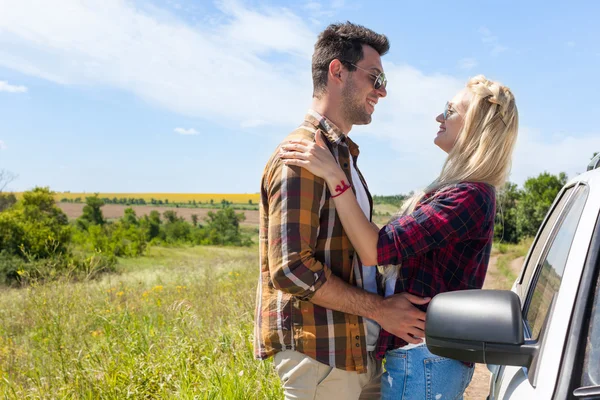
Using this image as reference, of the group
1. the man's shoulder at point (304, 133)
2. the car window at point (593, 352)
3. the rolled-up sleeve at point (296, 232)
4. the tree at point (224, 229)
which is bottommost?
the tree at point (224, 229)

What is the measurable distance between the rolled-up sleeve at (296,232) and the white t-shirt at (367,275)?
21 cm

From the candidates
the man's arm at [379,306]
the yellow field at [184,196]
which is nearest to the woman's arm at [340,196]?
the man's arm at [379,306]


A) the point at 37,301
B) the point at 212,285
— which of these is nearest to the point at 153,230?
the point at 212,285

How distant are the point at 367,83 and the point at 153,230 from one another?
199 ft

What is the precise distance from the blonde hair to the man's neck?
1.48 ft

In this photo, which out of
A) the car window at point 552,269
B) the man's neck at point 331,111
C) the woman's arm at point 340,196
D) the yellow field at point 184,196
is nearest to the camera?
the car window at point 552,269

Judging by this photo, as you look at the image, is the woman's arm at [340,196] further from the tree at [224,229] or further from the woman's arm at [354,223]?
the tree at [224,229]

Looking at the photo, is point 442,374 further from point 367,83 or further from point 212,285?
point 212,285

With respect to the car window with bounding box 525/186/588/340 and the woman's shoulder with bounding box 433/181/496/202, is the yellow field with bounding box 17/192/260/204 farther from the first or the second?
the car window with bounding box 525/186/588/340

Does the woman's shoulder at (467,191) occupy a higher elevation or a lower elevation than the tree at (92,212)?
higher

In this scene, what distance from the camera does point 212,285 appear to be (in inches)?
356

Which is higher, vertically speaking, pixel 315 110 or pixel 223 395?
pixel 315 110

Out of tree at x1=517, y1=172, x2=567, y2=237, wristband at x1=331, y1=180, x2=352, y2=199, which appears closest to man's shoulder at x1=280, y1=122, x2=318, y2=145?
wristband at x1=331, y1=180, x2=352, y2=199

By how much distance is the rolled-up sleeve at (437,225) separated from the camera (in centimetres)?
195
